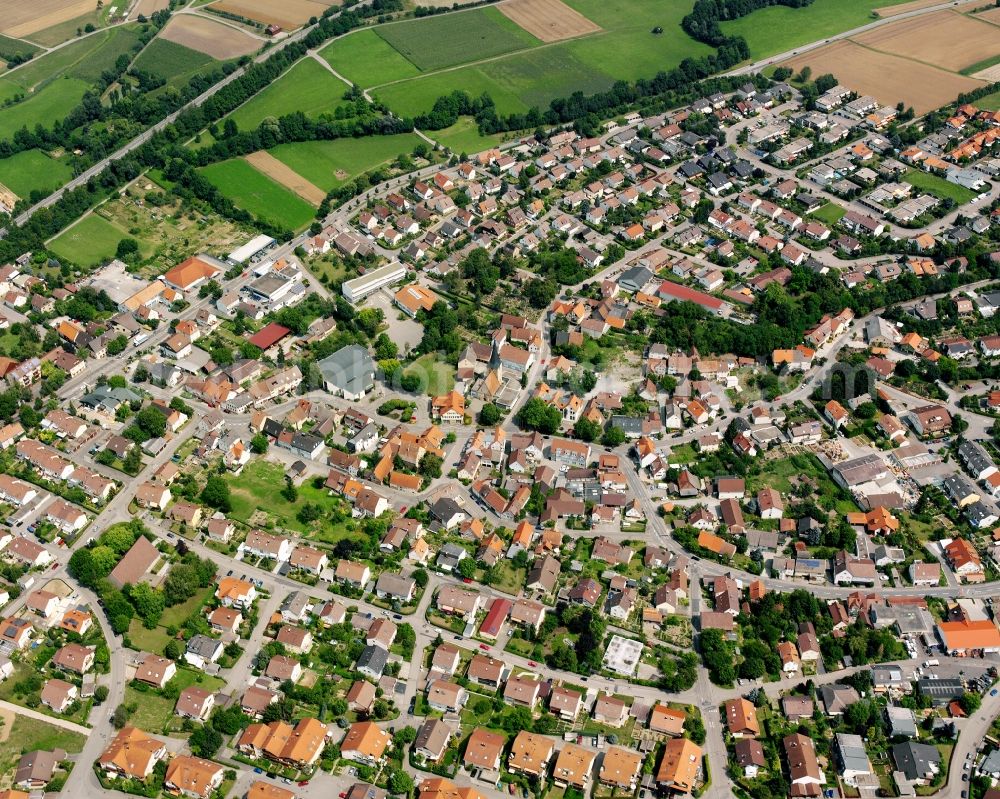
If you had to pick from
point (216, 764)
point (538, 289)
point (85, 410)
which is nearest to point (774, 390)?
point (538, 289)

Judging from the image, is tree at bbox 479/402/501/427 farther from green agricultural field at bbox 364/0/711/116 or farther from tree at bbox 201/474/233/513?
green agricultural field at bbox 364/0/711/116

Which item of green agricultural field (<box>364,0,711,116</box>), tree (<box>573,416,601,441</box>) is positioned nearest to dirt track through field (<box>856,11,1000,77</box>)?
green agricultural field (<box>364,0,711,116</box>)

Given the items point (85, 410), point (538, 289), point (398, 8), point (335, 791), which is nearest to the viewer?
point (335, 791)

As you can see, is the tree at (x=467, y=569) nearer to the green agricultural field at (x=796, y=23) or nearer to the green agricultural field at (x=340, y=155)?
the green agricultural field at (x=340, y=155)

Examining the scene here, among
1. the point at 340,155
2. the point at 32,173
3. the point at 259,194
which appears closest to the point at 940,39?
the point at 340,155

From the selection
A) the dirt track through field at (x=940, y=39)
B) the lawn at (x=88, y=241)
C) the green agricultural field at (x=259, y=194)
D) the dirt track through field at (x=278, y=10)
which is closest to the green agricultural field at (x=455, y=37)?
the dirt track through field at (x=278, y=10)

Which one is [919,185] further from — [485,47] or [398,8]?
[398,8]

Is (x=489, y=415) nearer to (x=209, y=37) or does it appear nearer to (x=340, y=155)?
(x=340, y=155)
